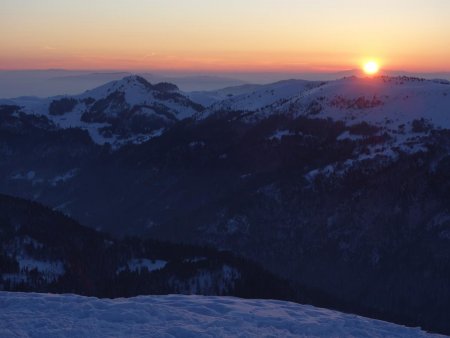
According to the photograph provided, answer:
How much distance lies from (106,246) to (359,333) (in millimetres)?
118668

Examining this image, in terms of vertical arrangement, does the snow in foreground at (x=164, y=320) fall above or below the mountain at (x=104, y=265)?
above

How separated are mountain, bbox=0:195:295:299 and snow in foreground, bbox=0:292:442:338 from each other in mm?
82150

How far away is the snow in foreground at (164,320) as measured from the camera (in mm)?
37281

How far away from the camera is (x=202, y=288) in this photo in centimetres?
13162

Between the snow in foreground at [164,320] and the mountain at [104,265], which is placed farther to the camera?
the mountain at [104,265]

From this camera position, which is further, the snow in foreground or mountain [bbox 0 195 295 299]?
mountain [bbox 0 195 295 299]

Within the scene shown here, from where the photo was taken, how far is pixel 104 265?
465ft

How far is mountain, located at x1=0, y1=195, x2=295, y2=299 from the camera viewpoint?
420ft

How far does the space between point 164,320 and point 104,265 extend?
105m

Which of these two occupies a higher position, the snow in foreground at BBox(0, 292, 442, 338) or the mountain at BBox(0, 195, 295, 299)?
the snow in foreground at BBox(0, 292, 442, 338)

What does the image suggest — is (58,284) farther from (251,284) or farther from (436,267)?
(436,267)

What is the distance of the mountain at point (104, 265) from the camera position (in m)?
128

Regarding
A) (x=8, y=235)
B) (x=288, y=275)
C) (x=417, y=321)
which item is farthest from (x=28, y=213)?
(x=417, y=321)

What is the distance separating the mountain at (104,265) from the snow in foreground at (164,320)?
82.2 metres
